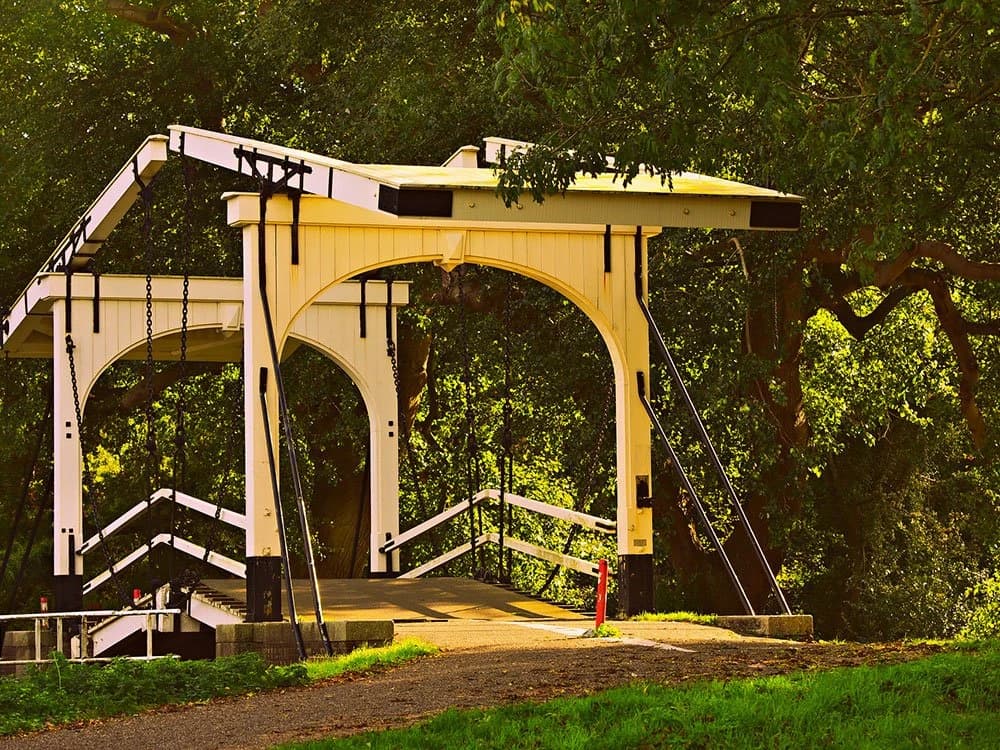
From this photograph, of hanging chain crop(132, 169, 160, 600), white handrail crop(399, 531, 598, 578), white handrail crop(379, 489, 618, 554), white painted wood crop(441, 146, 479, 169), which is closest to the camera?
white handrail crop(379, 489, 618, 554)

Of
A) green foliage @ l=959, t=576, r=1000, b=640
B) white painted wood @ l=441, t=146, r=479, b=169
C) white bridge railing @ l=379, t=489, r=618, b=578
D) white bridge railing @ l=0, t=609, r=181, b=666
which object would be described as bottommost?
green foliage @ l=959, t=576, r=1000, b=640

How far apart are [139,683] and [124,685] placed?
3.5 inches

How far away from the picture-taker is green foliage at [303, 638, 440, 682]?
11.0m

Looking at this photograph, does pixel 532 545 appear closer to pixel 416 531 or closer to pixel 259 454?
pixel 416 531

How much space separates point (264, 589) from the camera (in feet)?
43.7

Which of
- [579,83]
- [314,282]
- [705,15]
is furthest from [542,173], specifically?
[314,282]

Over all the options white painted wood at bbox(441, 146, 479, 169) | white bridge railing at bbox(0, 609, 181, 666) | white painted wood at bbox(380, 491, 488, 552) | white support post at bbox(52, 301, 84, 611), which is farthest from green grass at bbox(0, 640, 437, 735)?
white painted wood at bbox(380, 491, 488, 552)

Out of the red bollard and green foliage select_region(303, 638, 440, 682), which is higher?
the red bollard

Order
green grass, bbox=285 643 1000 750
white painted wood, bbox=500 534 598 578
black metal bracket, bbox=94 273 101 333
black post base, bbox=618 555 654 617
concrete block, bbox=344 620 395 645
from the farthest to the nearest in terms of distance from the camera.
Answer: black metal bracket, bbox=94 273 101 333 < white painted wood, bbox=500 534 598 578 < black post base, bbox=618 555 654 617 < concrete block, bbox=344 620 395 645 < green grass, bbox=285 643 1000 750

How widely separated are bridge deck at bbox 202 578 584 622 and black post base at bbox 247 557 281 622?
27cm

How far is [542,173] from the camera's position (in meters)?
11.4

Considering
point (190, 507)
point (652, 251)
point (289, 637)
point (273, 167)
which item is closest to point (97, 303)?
point (190, 507)

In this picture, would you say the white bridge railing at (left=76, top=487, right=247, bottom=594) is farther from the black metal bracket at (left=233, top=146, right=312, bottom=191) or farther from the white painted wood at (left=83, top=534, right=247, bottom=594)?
the black metal bracket at (left=233, top=146, right=312, bottom=191)

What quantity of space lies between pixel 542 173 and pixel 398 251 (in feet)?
10.4
